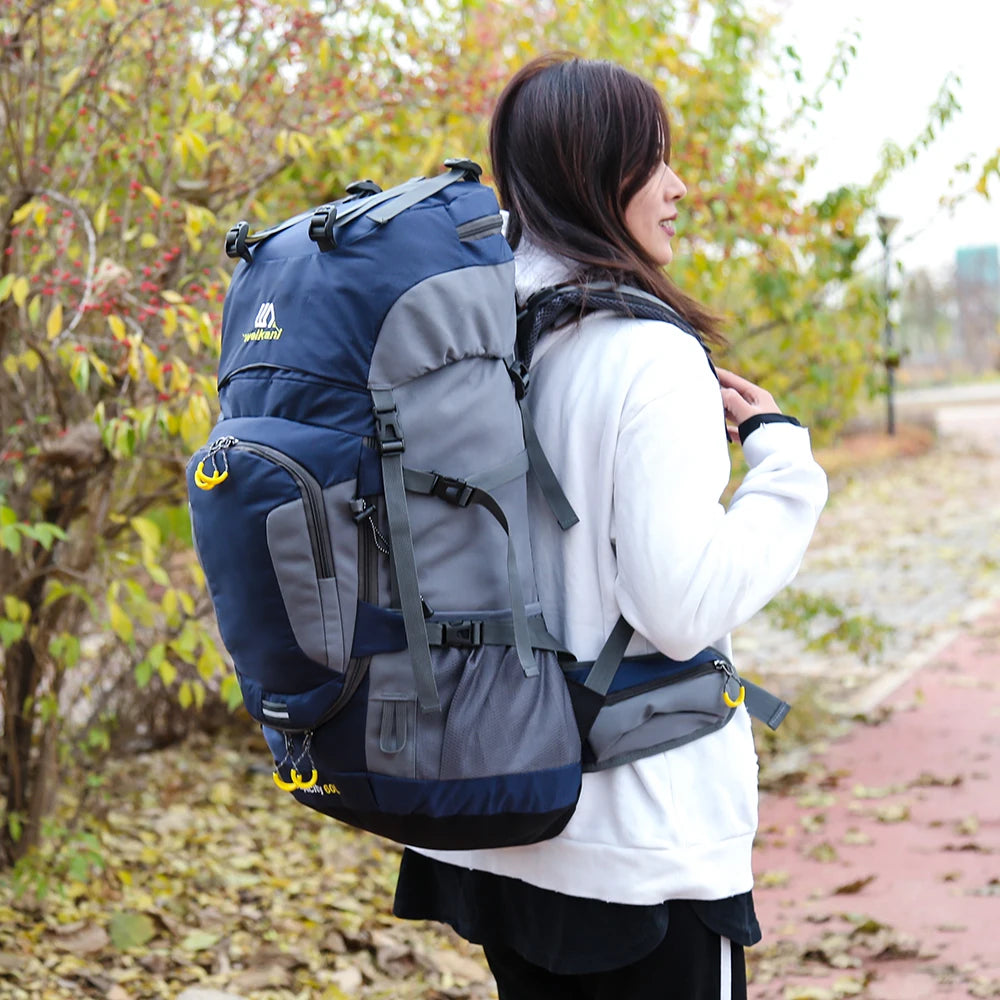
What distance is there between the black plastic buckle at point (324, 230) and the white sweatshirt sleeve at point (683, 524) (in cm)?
41

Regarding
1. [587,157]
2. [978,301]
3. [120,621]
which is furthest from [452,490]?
[978,301]

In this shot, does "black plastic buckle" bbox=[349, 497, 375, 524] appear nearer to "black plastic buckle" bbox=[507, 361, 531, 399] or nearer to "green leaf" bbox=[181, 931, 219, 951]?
"black plastic buckle" bbox=[507, 361, 531, 399]

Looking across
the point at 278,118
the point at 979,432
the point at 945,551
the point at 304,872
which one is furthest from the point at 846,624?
the point at 979,432

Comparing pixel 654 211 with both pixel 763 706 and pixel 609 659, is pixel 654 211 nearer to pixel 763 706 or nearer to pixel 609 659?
pixel 609 659

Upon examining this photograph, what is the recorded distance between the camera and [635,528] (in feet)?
5.25

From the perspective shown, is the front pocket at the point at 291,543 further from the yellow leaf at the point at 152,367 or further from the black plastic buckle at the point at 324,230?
the yellow leaf at the point at 152,367

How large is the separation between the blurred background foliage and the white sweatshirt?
5.12 feet

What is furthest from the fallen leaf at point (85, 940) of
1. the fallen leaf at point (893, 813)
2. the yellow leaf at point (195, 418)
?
the fallen leaf at point (893, 813)

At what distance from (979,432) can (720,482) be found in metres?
22.8

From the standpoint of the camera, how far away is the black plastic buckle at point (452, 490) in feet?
5.08

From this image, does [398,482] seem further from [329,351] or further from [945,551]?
[945,551]

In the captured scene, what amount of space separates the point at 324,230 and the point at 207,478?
0.33 m

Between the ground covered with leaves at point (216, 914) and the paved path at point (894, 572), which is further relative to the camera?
the paved path at point (894, 572)

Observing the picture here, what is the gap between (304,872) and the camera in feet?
15.5
